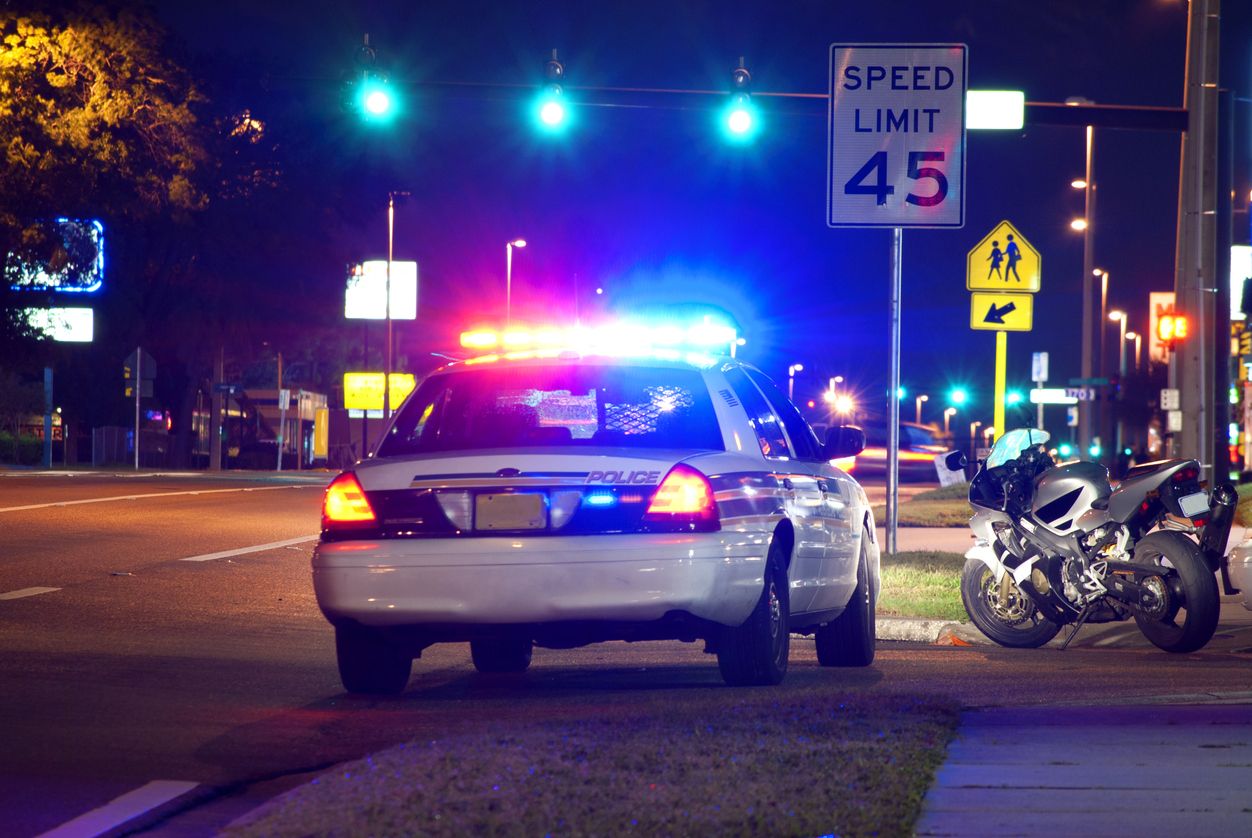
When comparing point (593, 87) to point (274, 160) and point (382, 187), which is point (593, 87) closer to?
point (274, 160)

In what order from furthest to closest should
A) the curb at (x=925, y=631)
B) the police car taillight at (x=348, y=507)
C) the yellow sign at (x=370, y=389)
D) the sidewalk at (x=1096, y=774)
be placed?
the yellow sign at (x=370, y=389)
the curb at (x=925, y=631)
the police car taillight at (x=348, y=507)
the sidewalk at (x=1096, y=774)

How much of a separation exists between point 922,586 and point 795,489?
5.19 meters

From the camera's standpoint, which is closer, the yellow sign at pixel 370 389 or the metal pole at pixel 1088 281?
the metal pole at pixel 1088 281

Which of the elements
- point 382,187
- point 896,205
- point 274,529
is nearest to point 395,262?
point 382,187

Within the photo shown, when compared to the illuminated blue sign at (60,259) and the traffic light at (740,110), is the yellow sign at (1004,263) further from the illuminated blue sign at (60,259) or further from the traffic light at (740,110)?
the illuminated blue sign at (60,259)

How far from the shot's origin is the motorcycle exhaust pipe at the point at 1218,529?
1091 cm

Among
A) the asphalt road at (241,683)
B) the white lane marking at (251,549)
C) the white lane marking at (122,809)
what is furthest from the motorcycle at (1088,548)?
the white lane marking at (251,549)

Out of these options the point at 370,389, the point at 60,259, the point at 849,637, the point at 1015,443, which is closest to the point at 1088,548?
the point at 1015,443

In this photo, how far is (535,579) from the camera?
793cm

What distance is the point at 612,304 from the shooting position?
93.0ft

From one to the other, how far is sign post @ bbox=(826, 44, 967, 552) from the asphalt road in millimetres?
3934

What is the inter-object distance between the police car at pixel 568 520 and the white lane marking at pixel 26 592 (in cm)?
534

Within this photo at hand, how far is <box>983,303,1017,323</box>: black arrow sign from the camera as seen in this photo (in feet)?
56.1

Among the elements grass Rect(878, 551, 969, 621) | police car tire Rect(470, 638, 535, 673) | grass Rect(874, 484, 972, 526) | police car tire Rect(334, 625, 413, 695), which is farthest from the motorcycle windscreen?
grass Rect(874, 484, 972, 526)
